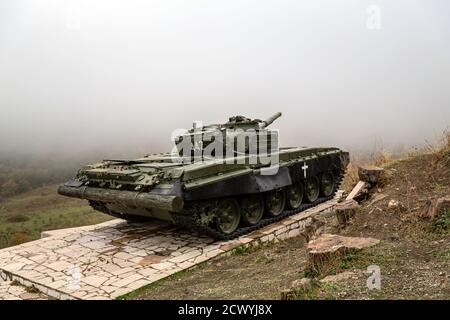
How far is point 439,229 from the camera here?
559 centimetres

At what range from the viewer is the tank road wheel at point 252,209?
26.9 feet

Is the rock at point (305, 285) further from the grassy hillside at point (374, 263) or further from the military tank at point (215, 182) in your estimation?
the military tank at point (215, 182)

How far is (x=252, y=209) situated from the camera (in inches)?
334

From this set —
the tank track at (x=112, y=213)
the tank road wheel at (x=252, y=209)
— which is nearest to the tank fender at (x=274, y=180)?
the tank road wheel at (x=252, y=209)

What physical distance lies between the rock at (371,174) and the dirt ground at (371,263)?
1.50 ft

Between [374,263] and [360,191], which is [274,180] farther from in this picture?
[374,263]

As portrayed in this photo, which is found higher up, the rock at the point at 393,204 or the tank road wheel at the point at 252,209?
the rock at the point at 393,204

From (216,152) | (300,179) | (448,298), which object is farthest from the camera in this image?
(300,179)

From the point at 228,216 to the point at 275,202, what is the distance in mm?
1560

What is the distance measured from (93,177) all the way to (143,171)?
1290mm

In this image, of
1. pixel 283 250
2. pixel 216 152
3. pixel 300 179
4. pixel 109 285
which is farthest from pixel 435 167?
pixel 109 285

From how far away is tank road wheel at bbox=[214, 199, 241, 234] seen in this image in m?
7.68
